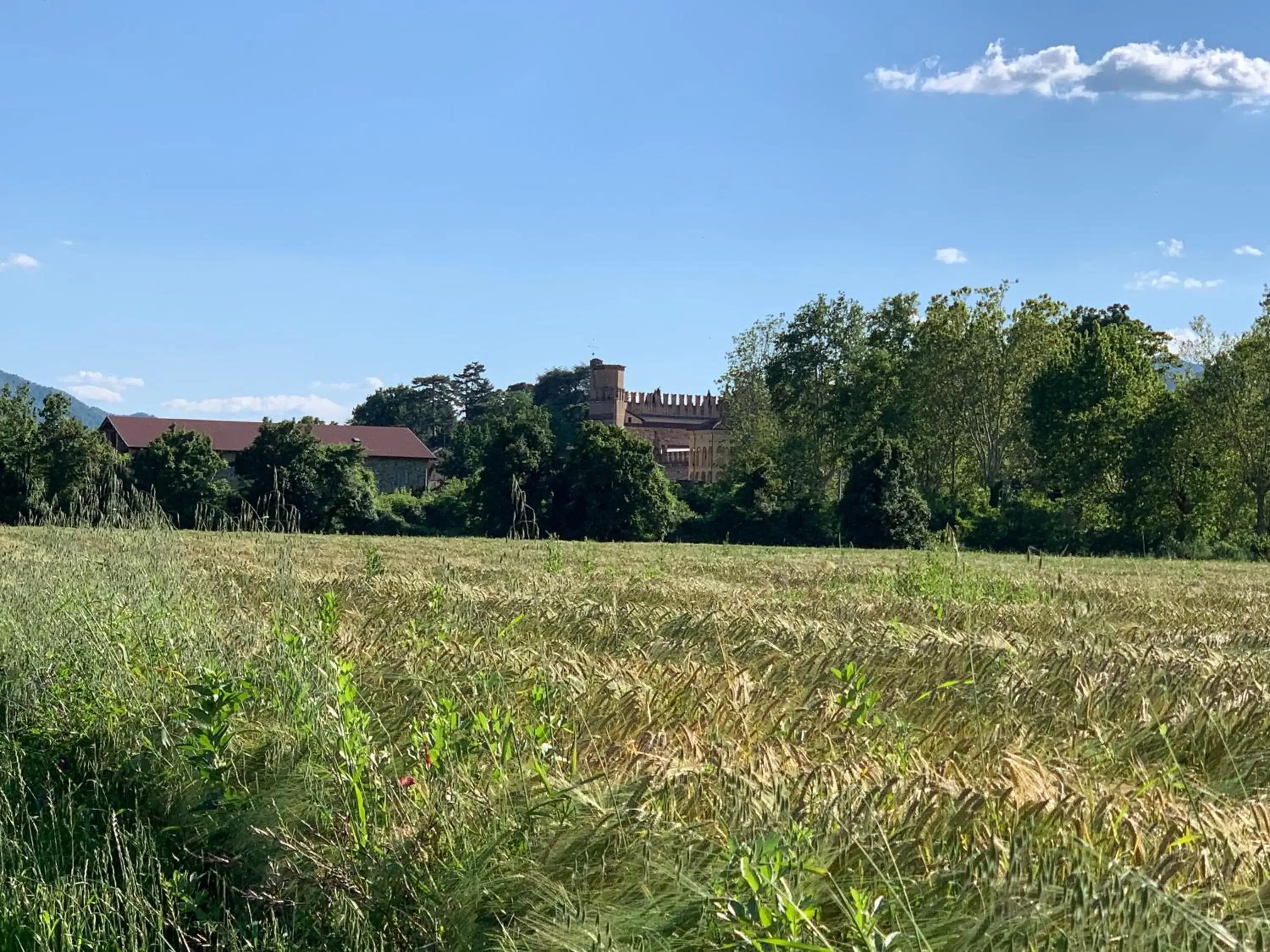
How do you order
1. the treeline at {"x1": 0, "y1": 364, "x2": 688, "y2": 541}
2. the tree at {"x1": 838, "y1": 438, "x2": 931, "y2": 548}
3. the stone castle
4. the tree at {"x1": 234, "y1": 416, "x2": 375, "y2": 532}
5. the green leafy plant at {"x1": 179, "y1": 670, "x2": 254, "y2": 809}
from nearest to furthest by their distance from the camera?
the green leafy plant at {"x1": 179, "y1": 670, "x2": 254, "y2": 809}
the tree at {"x1": 838, "y1": 438, "x2": 931, "y2": 548}
the treeline at {"x1": 0, "y1": 364, "x2": 688, "y2": 541}
the tree at {"x1": 234, "y1": 416, "x2": 375, "y2": 532}
the stone castle

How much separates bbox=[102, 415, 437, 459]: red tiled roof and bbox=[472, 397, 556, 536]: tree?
28.9 meters

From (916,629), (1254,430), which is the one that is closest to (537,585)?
(916,629)

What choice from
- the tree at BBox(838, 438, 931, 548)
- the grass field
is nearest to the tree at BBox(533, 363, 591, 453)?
the tree at BBox(838, 438, 931, 548)

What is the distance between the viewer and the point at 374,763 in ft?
15.0

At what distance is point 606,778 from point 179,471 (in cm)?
5742

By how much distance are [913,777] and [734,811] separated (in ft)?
2.96

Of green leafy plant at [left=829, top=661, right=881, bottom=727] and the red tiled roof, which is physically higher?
the red tiled roof

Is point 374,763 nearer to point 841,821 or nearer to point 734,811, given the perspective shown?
point 734,811

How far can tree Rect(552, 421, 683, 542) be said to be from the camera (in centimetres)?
5625

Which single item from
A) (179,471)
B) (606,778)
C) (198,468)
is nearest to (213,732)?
(606,778)

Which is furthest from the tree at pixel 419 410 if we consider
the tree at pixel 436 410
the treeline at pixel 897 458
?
the treeline at pixel 897 458

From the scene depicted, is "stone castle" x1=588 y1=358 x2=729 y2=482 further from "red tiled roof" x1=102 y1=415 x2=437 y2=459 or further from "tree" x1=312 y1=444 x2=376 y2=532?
"tree" x1=312 y1=444 x2=376 y2=532

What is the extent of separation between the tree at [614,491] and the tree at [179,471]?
17.2 metres

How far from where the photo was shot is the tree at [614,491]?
2215 inches
